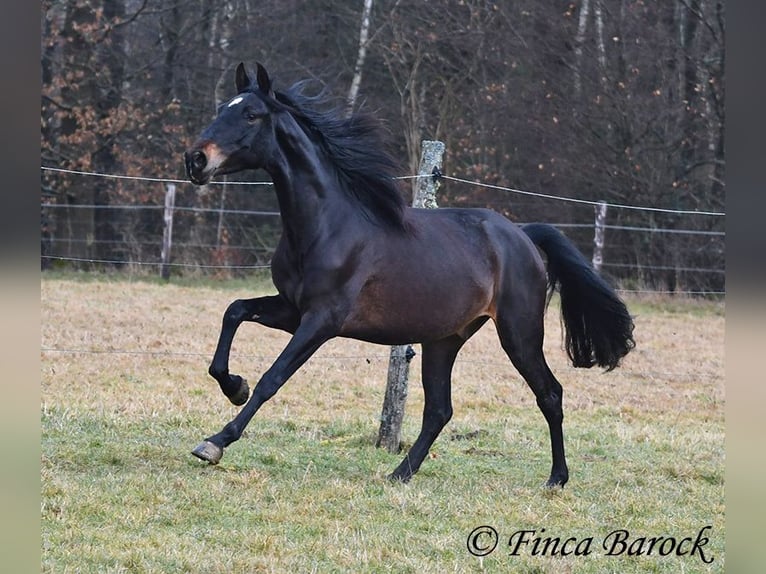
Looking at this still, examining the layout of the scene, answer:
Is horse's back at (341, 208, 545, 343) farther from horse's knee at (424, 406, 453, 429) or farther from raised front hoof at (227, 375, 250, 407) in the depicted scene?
raised front hoof at (227, 375, 250, 407)

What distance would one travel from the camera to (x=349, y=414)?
27.0 feet

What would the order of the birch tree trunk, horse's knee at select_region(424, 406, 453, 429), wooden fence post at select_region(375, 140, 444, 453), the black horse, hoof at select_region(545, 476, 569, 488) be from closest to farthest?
1. the black horse
2. hoof at select_region(545, 476, 569, 488)
3. horse's knee at select_region(424, 406, 453, 429)
4. wooden fence post at select_region(375, 140, 444, 453)
5. the birch tree trunk

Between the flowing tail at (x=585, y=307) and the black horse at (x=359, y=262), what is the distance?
7.9 inches

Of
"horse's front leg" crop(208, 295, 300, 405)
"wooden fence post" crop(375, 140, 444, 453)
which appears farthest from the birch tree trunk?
"horse's front leg" crop(208, 295, 300, 405)

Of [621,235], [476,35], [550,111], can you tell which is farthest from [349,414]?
[476,35]

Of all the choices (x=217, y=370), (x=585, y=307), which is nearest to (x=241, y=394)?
(x=217, y=370)

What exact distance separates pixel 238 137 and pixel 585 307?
2626 mm

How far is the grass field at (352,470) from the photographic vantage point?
402 centimetres

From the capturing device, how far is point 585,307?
640 centimetres

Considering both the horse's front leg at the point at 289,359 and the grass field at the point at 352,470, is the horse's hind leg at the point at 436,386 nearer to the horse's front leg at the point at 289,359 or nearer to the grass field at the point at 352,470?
the grass field at the point at 352,470

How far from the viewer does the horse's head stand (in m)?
4.88

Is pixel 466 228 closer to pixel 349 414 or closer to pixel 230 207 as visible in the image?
pixel 349 414

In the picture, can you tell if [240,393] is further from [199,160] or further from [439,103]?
[439,103]

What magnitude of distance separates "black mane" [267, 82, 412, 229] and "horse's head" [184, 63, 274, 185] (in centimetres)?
26
